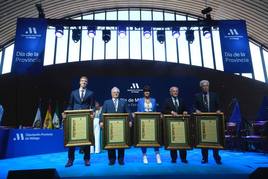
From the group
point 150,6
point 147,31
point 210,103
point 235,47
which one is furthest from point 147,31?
point 150,6

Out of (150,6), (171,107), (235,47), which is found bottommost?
(171,107)

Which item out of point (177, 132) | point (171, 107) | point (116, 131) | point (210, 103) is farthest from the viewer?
point (171, 107)

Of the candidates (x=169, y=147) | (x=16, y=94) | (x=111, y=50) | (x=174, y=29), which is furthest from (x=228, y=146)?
(x=16, y=94)

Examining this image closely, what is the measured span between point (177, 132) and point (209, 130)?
1.99 feet

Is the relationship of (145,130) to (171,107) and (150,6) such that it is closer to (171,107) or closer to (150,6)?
(171,107)

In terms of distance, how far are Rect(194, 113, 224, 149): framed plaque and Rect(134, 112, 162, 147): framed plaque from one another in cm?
77

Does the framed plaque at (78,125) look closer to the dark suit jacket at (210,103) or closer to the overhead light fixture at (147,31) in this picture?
the dark suit jacket at (210,103)

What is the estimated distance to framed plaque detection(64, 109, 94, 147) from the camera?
433 cm

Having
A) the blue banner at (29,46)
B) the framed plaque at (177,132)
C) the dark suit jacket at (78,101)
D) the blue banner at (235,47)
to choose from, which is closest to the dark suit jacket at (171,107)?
the framed plaque at (177,132)

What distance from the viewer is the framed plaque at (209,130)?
14.8 feet

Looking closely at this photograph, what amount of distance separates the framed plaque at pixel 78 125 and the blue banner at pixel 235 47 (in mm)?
5288

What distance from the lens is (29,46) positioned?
8008 millimetres

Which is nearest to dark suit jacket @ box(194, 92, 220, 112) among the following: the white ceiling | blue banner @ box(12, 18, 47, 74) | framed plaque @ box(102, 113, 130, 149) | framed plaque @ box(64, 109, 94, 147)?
framed plaque @ box(102, 113, 130, 149)

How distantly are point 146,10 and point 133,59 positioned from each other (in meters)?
3.44
